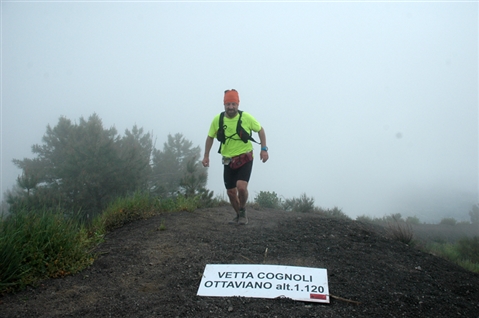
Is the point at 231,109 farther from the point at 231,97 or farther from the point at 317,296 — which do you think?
the point at 317,296

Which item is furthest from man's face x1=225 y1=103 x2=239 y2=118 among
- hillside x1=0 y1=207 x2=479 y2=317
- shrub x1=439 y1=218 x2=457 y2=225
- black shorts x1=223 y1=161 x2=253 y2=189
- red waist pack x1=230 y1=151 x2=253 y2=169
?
shrub x1=439 y1=218 x2=457 y2=225

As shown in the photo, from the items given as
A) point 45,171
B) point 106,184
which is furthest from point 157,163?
point 106,184

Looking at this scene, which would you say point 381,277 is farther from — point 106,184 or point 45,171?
point 45,171

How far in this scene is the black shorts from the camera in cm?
594

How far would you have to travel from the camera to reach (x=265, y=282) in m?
3.85

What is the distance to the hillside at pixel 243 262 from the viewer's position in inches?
133

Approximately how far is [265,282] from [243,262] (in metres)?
0.53

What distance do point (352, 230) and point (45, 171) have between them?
21.4 m

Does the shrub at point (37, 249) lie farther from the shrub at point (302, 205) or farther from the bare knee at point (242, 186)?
the shrub at point (302, 205)

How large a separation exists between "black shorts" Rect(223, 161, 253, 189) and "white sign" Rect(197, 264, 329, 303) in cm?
194

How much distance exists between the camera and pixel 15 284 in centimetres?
361

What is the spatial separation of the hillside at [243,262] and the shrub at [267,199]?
168 inches

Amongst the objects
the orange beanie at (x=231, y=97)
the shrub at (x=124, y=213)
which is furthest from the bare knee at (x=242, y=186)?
the shrub at (x=124, y=213)

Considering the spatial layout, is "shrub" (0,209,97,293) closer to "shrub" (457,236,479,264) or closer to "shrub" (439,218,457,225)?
"shrub" (457,236,479,264)
